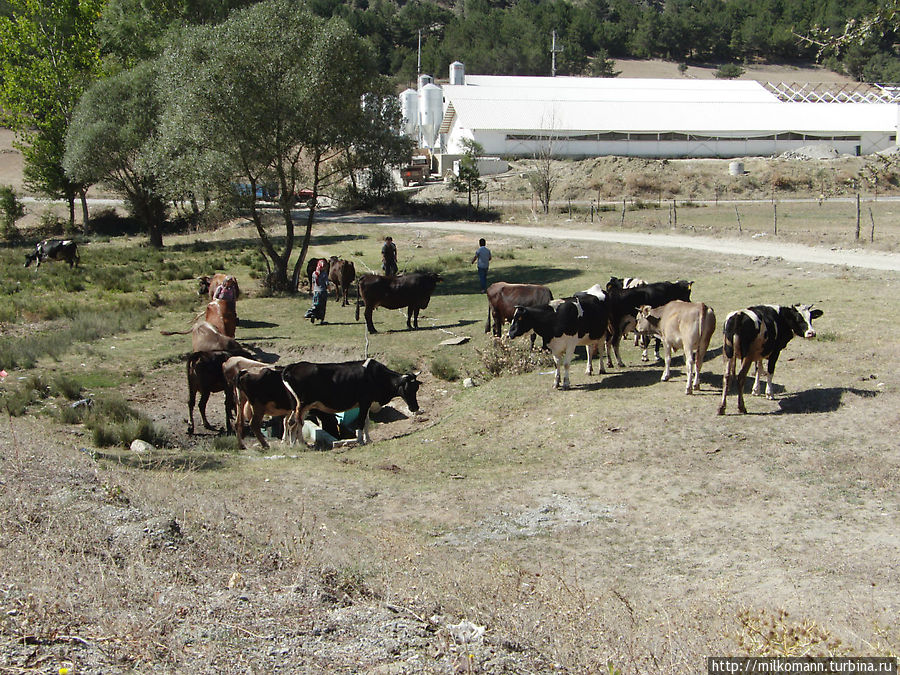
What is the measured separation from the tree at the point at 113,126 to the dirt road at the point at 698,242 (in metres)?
15.0

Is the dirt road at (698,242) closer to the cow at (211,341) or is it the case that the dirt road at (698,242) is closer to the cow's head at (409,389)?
the cow's head at (409,389)

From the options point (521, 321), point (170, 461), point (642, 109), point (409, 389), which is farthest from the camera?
point (642, 109)

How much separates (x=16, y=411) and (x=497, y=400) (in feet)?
28.3

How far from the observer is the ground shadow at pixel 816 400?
1288 cm

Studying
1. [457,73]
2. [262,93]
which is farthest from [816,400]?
[457,73]

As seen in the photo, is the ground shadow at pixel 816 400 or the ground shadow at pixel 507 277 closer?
the ground shadow at pixel 816 400

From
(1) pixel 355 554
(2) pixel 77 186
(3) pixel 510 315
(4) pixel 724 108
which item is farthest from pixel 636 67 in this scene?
(1) pixel 355 554

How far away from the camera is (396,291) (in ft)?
73.5

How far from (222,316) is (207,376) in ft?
17.6

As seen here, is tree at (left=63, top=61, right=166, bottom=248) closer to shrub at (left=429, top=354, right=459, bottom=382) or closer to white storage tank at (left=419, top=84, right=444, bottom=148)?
shrub at (left=429, top=354, right=459, bottom=382)

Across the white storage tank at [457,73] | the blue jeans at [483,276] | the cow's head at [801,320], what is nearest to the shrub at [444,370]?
the cow's head at [801,320]

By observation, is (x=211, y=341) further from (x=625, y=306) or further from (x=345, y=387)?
(x=625, y=306)

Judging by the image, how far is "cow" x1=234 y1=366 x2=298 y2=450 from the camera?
13.7m

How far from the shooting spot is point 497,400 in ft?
49.8
